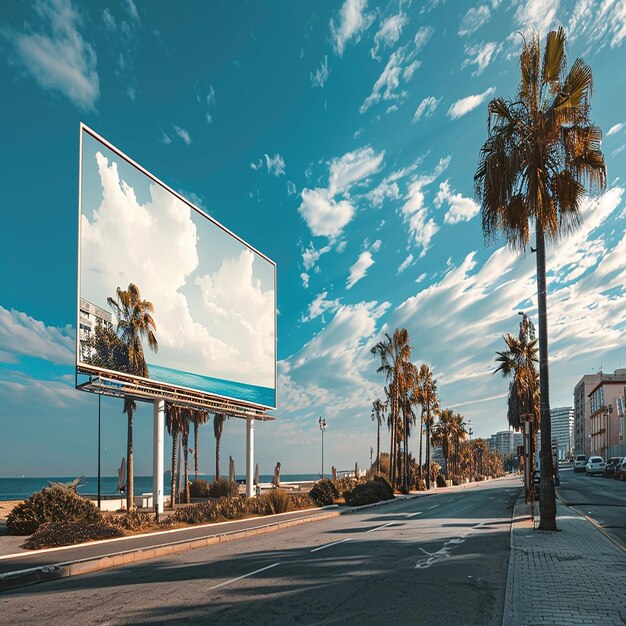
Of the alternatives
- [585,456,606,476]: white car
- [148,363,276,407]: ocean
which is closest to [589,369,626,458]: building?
[585,456,606,476]: white car

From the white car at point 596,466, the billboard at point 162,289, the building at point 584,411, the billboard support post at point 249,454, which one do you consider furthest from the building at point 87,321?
the building at point 584,411

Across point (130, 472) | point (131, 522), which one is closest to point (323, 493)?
point (130, 472)

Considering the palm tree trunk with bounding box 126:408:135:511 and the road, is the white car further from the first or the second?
the road

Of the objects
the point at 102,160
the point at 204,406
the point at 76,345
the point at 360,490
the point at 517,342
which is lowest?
the point at 360,490

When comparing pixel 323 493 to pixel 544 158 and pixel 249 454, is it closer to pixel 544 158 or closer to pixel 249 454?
pixel 249 454

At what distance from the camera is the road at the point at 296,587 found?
7.46 meters

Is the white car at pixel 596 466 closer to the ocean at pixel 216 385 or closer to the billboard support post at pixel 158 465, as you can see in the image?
the ocean at pixel 216 385

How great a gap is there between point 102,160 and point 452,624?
61.0 feet

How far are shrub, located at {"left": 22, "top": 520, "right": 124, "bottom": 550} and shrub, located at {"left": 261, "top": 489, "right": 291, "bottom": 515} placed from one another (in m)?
8.54

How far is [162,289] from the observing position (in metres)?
23.9

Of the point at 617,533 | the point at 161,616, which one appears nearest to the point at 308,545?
the point at 161,616

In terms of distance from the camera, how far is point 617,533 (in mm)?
15648

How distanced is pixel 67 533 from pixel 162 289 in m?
11.4

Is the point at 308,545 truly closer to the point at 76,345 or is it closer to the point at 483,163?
the point at 76,345
